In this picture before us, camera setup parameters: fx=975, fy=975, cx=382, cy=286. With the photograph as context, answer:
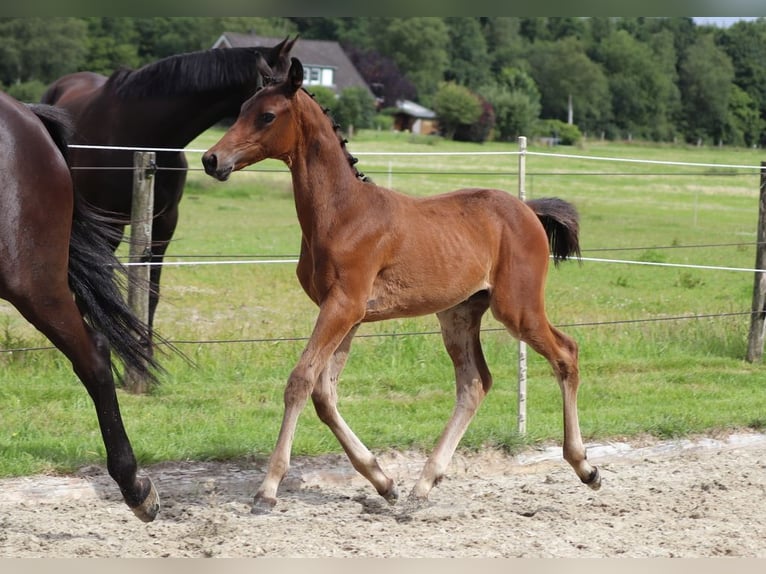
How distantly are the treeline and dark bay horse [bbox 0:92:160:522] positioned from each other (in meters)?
26.5

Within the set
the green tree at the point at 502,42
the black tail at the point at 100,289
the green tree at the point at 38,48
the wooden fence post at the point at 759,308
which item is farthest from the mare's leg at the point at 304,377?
the green tree at the point at 502,42

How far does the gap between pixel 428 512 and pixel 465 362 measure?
34.9 inches

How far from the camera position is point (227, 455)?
18.1 feet

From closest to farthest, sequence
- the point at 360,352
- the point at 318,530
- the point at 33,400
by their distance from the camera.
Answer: the point at 318,530 → the point at 33,400 → the point at 360,352

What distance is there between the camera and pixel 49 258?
4309 millimetres

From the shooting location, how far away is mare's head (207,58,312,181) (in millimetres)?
4426

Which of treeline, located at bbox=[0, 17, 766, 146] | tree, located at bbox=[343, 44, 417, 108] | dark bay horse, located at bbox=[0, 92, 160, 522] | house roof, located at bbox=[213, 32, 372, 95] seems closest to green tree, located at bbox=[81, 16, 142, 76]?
treeline, located at bbox=[0, 17, 766, 146]

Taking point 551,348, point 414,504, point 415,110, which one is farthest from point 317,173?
point 415,110

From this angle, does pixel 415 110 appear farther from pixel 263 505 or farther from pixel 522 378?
pixel 263 505

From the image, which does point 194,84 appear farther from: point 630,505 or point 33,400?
point 630,505

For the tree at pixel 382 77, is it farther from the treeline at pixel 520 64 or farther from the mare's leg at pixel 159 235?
the mare's leg at pixel 159 235

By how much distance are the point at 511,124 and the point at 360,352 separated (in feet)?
191

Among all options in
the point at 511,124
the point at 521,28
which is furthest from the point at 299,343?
the point at 521,28

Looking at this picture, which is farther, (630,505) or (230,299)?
(230,299)
